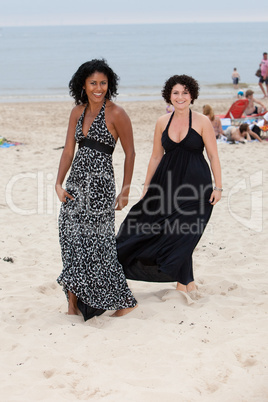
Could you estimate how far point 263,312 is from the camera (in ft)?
12.9

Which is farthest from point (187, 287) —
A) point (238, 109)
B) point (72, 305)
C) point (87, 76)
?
point (238, 109)

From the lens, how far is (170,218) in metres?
4.14

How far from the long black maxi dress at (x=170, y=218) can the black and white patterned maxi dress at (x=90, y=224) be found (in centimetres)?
31

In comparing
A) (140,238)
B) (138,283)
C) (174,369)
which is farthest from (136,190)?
(174,369)

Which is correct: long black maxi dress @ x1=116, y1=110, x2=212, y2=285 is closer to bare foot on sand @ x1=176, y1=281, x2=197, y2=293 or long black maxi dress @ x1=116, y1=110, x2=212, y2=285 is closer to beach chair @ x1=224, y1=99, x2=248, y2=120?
bare foot on sand @ x1=176, y1=281, x2=197, y2=293

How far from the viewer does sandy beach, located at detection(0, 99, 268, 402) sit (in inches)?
114

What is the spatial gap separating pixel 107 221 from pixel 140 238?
1.17ft

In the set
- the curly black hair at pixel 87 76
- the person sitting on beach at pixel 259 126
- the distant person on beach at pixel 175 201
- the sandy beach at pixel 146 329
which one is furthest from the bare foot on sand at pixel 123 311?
the person sitting on beach at pixel 259 126

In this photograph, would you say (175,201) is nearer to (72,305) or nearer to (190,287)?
(190,287)

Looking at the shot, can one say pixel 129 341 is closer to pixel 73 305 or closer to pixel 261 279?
pixel 73 305

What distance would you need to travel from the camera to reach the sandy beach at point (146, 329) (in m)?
2.90

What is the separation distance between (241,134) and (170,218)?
298 inches

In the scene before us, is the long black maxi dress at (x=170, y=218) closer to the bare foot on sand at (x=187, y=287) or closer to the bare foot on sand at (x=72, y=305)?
the bare foot on sand at (x=187, y=287)

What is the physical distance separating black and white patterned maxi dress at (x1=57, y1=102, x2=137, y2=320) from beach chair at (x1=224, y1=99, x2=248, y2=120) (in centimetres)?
889
